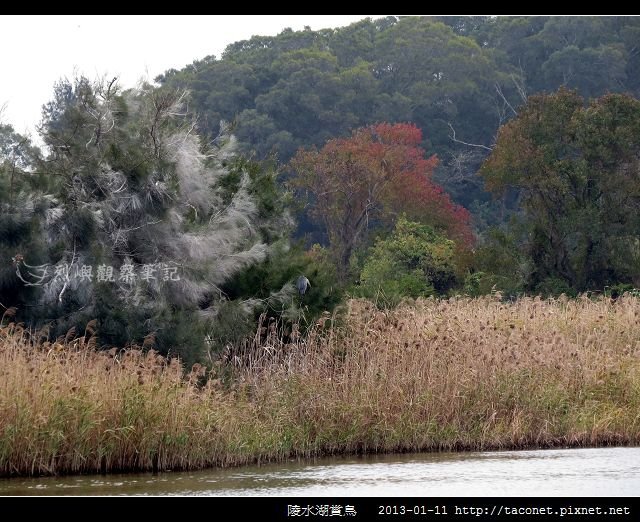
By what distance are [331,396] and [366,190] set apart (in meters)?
24.1

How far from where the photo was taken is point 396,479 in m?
11.2

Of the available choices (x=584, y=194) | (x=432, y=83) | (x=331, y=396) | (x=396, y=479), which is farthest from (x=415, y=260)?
(x=432, y=83)

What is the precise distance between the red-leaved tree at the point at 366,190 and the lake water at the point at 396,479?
23.2 metres

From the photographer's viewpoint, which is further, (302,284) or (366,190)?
(366,190)

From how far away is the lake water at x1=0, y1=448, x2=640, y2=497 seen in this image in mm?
10500

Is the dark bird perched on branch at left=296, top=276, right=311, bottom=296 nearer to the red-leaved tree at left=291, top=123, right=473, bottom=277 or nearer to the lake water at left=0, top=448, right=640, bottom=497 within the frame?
the lake water at left=0, top=448, right=640, bottom=497

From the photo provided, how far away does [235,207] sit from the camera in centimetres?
1706

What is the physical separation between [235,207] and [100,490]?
280 inches

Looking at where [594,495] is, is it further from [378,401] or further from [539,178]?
[539,178]

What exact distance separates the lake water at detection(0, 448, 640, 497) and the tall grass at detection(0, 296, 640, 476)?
1.04 ft

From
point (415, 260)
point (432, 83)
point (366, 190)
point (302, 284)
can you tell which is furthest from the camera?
point (432, 83)

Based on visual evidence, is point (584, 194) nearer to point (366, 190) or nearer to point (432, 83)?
point (366, 190)

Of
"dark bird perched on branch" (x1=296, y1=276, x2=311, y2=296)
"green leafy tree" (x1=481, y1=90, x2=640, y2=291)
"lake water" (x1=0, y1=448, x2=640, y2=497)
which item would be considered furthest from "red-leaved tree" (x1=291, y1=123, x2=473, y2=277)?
"lake water" (x1=0, y1=448, x2=640, y2=497)
